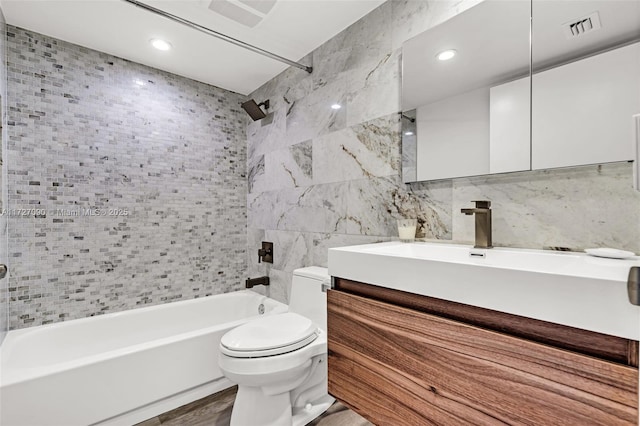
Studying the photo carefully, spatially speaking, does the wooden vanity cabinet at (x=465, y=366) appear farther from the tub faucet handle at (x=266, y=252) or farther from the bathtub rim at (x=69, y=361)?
the tub faucet handle at (x=266, y=252)

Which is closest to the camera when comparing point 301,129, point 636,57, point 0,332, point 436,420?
point 436,420

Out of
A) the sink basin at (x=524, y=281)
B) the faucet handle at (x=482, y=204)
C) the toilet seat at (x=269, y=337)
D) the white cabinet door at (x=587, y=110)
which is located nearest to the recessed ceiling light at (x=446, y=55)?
the white cabinet door at (x=587, y=110)

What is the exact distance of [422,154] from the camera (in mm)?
1525

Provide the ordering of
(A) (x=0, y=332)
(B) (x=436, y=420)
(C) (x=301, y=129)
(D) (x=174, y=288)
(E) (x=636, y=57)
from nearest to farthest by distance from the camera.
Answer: (B) (x=436, y=420), (E) (x=636, y=57), (A) (x=0, y=332), (C) (x=301, y=129), (D) (x=174, y=288)

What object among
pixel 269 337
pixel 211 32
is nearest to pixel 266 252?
pixel 269 337

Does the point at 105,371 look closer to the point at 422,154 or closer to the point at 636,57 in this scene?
the point at 422,154

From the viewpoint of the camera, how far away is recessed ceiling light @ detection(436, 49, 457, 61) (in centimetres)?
140

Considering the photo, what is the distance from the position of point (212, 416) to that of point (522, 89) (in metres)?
2.29

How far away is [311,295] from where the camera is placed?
1.89 meters

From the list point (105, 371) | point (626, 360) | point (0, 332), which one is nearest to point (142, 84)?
point (0, 332)

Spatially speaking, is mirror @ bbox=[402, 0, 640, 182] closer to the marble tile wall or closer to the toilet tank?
the marble tile wall

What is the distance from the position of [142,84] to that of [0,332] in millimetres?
1845

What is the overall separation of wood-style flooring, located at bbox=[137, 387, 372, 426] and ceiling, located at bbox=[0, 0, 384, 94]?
2366 millimetres

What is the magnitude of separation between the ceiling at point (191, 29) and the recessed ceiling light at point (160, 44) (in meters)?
0.03
